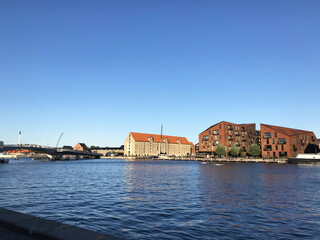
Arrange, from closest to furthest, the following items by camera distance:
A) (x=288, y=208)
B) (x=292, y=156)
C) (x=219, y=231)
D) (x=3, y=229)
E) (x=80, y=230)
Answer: (x=80, y=230)
(x=3, y=229)
(x=219, y=231)
(x=288, y=208)
(x=292, y=156)

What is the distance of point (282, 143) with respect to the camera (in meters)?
127

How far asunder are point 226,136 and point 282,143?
29.4 meters

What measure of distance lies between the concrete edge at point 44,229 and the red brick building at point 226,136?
142m

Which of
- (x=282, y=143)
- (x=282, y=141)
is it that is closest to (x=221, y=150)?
(x=282, y=143)

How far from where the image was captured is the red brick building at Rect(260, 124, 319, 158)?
12484cm

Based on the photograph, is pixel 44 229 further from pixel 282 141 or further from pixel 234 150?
pixel 234 150

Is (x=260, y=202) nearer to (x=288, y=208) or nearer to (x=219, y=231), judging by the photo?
(x=288, y=208)

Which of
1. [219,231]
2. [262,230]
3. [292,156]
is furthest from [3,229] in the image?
[292,156]

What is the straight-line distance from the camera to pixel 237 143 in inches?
5930

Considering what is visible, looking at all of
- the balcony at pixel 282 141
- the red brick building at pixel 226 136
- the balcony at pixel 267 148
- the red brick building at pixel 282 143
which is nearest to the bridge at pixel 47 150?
the red brick building at pixel 226 136

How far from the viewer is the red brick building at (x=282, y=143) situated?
125m

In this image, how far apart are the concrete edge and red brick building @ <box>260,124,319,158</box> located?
134 meters

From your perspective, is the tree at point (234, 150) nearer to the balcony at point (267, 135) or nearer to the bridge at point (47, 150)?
the balcony at point (267, 135)

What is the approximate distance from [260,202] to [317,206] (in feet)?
14.3
